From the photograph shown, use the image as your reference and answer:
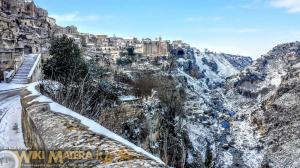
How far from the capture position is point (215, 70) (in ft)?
610

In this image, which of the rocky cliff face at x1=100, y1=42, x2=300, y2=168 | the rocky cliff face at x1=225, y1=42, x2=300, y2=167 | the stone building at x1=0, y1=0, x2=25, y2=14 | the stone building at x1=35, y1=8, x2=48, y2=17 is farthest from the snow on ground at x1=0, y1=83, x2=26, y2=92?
the stone building at x1=35, y1=8, x2=48, y2=17

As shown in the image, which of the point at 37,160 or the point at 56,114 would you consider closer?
the point at 37,160

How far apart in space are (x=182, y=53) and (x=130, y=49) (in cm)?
4716

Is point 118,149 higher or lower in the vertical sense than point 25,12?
lower

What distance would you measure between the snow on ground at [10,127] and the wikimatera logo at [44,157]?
1.81 m

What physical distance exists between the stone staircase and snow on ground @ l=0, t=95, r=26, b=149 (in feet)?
31.1

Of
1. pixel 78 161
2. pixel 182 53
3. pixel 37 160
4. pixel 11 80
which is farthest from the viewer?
pixel 182 53

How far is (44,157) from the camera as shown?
4508mm

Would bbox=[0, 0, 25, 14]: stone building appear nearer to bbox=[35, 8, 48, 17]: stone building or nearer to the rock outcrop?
bbox=[35, 8, 48, 17]: stone building

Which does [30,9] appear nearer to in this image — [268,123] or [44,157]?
[268,123]

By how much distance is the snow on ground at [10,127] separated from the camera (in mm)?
7664

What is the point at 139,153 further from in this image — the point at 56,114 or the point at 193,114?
the point at 193,114

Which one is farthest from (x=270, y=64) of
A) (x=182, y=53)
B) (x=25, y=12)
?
(x=25, y=12)

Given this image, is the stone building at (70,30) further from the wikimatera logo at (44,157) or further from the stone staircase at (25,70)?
the wikimatera logo at (44,157)
